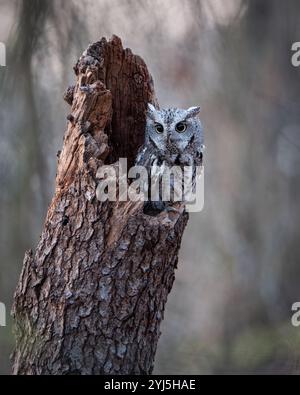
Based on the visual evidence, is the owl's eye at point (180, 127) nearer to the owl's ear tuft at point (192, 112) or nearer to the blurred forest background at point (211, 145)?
the owl's ear tuft at point (192, 112)

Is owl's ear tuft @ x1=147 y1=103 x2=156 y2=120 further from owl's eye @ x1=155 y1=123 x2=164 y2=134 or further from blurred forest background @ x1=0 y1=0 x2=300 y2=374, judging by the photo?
blurred forest background @ x1=0 y1=0 x2=300 y2=374

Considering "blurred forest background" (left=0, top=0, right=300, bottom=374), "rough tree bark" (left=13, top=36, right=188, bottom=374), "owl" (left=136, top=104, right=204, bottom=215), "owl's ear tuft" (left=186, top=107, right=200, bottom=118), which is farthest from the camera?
"blurred forest background" (left=0, top=0, right=300, bottom=374)

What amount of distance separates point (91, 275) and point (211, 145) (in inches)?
114

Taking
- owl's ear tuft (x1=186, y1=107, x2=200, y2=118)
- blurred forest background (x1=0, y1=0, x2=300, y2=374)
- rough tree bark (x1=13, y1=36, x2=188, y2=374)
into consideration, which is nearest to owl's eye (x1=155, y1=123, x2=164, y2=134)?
owl's ear tuft (x1=186, y1=107, x2=200, y2=118)

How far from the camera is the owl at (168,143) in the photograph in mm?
3135

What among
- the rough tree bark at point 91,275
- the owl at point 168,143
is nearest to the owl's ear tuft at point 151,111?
the owl at point 168,143

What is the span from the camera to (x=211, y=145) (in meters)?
5.31

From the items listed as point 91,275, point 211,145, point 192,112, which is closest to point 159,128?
point 192,112

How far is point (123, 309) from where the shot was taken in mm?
2629

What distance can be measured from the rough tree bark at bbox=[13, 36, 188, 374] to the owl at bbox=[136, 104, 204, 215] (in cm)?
44

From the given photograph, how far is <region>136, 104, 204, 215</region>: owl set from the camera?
3135mm

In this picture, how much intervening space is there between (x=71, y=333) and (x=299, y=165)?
9.68ft
